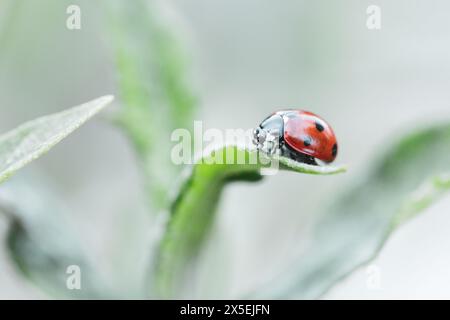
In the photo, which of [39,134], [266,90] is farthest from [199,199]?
[266,90]

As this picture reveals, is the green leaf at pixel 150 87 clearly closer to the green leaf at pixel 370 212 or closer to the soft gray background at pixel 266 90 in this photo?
the green leaf at pixel 370 212

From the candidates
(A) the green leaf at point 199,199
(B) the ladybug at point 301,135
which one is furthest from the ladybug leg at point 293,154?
(A) the green leaf at point 199,199

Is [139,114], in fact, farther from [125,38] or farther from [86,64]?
[86,64]

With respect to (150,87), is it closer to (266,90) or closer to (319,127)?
(319,127)

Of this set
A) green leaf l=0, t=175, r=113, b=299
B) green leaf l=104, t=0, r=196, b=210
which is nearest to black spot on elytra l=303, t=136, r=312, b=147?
green leaf l=104, t=0, r=196, b=210

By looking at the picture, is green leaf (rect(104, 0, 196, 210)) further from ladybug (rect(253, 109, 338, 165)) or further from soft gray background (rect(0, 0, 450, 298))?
soft gray background (rect(0, 0, 450, 298))
